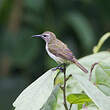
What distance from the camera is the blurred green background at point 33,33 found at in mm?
6504

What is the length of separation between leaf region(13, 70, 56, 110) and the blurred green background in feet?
15.6

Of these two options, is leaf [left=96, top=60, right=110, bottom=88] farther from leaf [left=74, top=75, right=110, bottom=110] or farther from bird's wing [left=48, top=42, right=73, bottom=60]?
bird's wing [left=48, top=42, right=73, bottom=60]

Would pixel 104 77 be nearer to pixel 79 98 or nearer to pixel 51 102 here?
pixel 79 98

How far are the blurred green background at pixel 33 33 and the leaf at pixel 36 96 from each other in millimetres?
4741

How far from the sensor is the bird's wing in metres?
2.41

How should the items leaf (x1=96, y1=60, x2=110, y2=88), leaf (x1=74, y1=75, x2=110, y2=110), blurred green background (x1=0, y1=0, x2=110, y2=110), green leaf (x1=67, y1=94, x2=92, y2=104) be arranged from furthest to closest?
blurred green background (x1=0, y1=0, x2=110, y2=110) < leaf (x1=96, y1=60, x2=110, y2=88) < green leaf (x1=67, y1=94, x2=92, y2=104) < leaf (x1=74, y1=75, x2=110, y2=110)

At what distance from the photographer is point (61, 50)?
8.20 ft

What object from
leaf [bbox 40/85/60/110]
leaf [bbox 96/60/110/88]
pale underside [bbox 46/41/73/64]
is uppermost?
pale underside [bbox 46/41/73/64]

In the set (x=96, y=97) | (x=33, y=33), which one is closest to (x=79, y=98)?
(x=96, y=97)

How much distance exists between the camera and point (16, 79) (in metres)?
6.64

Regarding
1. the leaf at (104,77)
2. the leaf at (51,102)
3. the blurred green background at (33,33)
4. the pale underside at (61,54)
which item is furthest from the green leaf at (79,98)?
the blurred green background at (33,33)

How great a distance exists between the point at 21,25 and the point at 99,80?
17.9ft

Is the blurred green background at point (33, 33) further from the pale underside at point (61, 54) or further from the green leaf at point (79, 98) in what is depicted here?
the green leaf at point (79, 98)

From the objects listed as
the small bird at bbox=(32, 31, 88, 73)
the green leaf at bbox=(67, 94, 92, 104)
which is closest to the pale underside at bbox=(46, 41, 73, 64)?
the small bird at bbox=(32, 31, 88, 73)
